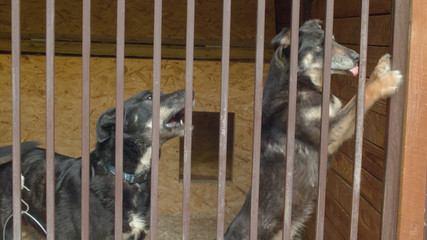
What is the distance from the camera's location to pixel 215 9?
638cm

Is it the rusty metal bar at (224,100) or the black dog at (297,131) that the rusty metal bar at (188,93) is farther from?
the black dog at (297,131)

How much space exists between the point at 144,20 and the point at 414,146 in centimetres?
442

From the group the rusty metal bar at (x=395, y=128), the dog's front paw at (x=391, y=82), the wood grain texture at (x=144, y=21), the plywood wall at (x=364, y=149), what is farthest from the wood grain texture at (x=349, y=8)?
the rusty metal bar at (x=395, y=128)

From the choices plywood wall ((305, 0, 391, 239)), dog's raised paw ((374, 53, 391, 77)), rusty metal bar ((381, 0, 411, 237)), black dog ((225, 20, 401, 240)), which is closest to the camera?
rusty metal bar ((381, 0, 411, 237))

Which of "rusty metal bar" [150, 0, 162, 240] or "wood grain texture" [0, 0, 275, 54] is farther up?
"wood grain texture" [0, 0, 275, 54]

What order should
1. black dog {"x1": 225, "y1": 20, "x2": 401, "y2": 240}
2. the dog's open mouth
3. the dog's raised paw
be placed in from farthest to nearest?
the dog's open mouth → black dog {"x1": 225, "y1": 20, "x2": 401, "y2": 240} → the dog's raised paw

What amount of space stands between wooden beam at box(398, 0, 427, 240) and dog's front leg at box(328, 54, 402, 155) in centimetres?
8

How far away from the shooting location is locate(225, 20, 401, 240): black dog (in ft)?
12.1

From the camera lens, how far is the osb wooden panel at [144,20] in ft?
20.7

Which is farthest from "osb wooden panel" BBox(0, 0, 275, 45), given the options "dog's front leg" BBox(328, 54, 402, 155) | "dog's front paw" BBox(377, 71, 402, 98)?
"dog's front paw" BBox(377, 71, 402, 98)

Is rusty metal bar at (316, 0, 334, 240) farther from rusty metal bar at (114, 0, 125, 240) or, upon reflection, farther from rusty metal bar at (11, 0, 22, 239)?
rusty metal bar at (11, 0, 22, 239)

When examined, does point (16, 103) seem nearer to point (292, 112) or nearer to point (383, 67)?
point (292, 112)

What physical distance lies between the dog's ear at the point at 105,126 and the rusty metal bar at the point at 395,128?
6.42ft

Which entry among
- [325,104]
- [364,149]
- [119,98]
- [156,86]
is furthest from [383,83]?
[364,149]
